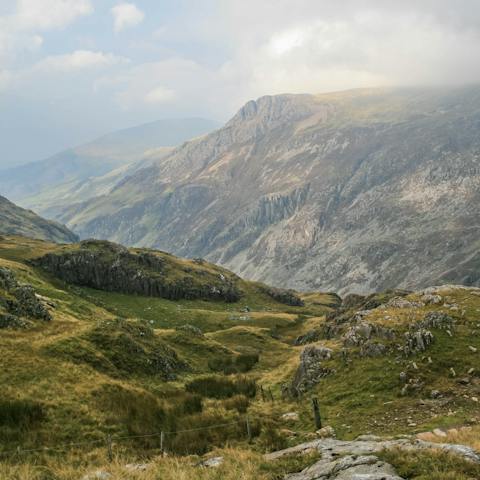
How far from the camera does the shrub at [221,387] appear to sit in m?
35.6

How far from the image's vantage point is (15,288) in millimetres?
45094

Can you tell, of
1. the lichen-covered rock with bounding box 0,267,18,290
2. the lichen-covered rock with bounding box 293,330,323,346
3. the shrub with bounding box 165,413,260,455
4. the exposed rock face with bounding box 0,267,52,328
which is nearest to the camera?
the shrub with bounding box 165,413,260,455

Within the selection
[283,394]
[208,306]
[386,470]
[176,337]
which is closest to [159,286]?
[208,306]

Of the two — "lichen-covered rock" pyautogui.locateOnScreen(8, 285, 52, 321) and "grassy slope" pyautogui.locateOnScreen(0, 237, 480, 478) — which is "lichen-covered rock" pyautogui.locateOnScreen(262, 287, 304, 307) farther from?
"lichen-covered rock" pyautogui.locateOnScreen(8, 285, 52, 321)

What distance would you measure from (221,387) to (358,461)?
21853mm

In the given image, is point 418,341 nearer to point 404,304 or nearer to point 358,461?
point 404,304

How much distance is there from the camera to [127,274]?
112938mm

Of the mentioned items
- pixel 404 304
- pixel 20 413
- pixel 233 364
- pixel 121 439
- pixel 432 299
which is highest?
pixel 20 413

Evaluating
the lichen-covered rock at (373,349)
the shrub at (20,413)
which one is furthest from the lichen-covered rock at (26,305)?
the lichen-covered rock at (373,349)

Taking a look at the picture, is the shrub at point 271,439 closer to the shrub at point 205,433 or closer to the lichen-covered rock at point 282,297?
the shrub at point 205,433

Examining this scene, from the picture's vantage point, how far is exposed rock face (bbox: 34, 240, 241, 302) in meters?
105

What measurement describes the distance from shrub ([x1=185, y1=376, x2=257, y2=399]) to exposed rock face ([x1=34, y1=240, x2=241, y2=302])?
72354 millimetres

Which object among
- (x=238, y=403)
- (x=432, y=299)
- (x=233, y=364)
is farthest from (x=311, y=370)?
(x=233, y=364)

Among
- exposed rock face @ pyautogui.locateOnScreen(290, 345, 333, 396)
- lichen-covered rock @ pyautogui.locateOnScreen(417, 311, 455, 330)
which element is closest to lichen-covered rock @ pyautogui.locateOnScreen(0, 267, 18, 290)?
exposed rock face @ pyautogui.locateOnScreen(290, 345, 333, 396)
